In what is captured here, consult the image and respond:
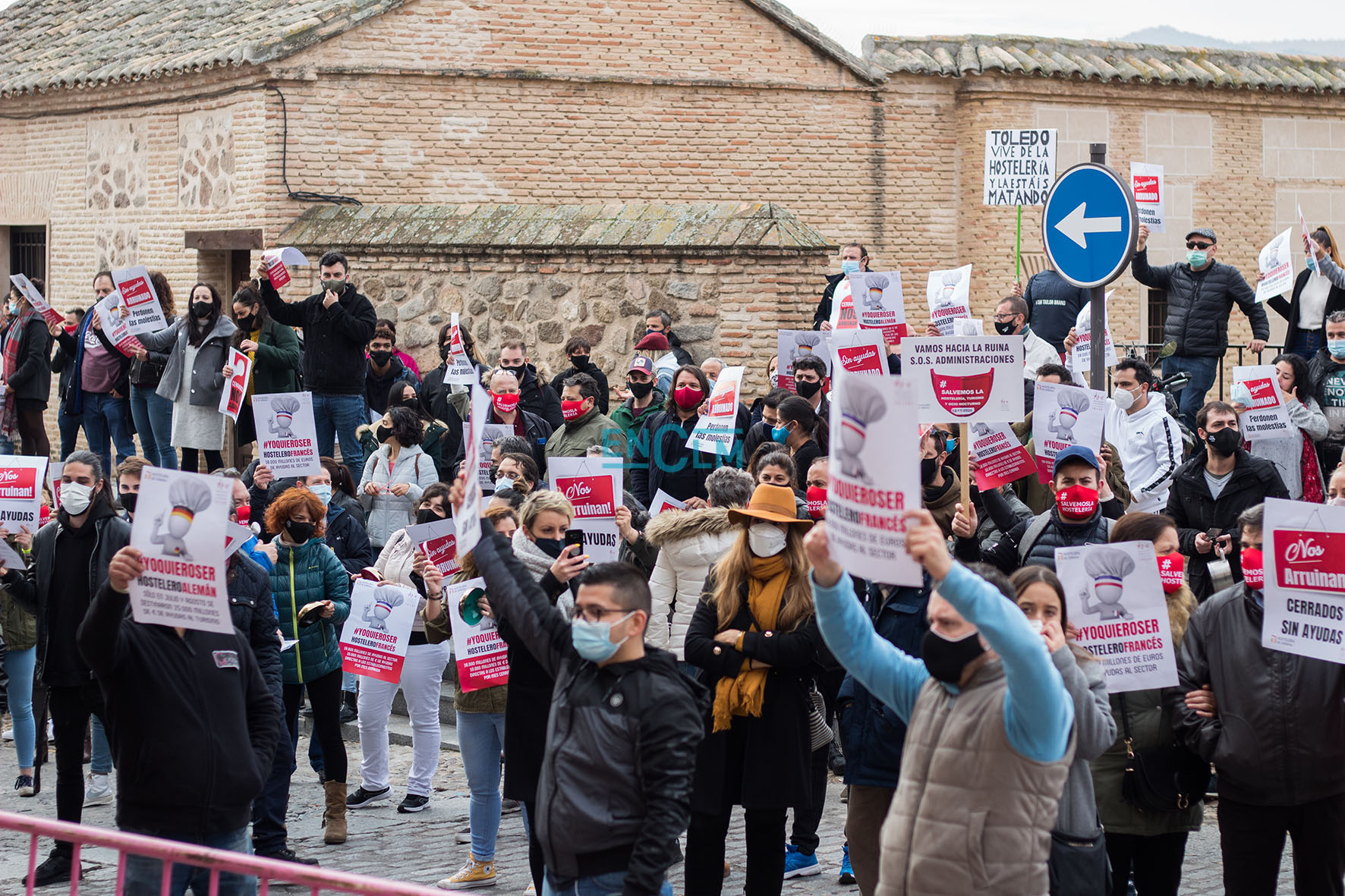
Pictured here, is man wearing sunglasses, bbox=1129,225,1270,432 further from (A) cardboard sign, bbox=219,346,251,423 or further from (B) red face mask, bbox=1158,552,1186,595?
(B) red face mask, bbox=1158,552,1186,595

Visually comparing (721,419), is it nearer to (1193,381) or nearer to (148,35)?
(1193,381)

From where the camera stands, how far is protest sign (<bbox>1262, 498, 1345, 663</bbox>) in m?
5.78

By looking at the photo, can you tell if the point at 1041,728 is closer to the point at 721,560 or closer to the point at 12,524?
the point at 721,560

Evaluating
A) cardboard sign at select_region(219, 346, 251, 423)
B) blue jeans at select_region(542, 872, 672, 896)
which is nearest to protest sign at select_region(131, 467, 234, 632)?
blue jeans at select_region(542, 872, 672, 896)

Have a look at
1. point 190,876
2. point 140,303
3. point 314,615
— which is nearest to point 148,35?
point 140,303

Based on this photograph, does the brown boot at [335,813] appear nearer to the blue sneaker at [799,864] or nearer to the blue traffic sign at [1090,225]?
the blue sneaker at [799,864]

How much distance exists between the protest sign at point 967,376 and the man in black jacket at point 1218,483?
133 centimetres

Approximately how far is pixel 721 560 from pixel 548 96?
14678 millimetres

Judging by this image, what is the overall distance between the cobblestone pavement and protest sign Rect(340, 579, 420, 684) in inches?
32.3

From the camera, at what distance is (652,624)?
7.48 m

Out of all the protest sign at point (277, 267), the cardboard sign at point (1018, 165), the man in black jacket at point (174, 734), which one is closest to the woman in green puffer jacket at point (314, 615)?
the man in black jacket at point (174, 734)

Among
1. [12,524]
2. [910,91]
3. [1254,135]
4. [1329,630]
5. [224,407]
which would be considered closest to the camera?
[1329,630]

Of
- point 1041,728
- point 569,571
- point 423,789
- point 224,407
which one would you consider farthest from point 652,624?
point 224,407

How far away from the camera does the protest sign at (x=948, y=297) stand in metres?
13.2
